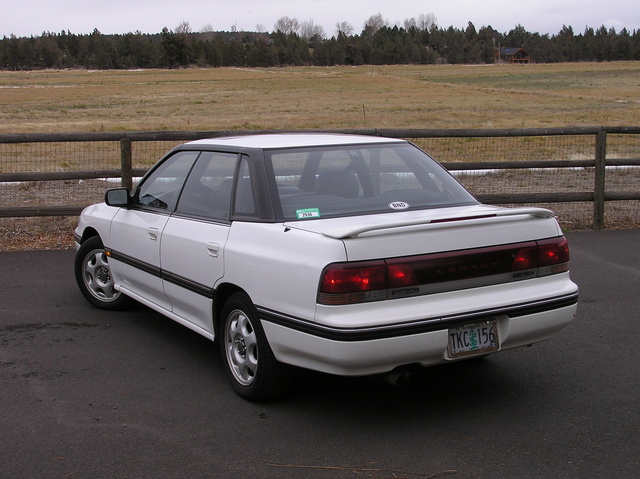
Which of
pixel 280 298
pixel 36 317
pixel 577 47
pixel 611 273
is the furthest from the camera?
pixel 577 47

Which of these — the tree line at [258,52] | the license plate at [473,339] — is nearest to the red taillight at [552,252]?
the license plate at [473,339]

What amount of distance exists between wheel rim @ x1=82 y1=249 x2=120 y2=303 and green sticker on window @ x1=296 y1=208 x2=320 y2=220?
99.4 inches

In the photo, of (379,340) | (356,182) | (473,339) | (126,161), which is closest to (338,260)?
(379,340)

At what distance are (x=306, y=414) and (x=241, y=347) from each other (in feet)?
1.83

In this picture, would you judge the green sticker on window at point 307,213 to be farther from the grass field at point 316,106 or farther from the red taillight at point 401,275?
the grass field at point 316,106

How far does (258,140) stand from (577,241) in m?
5.41

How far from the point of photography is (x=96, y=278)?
21.8ft

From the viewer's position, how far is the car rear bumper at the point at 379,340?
389cm

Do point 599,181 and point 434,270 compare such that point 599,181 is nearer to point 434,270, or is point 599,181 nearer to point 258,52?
point 434,270

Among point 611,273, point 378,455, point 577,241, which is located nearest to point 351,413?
point 378,455

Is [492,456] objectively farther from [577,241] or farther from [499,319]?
[577,241]

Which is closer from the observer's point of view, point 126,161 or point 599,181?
point 126,161

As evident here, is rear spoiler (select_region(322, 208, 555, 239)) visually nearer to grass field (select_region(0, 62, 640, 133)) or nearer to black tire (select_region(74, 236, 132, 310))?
black tire (select_region(74, 236, 132, 310))

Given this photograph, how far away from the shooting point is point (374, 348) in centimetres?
390
